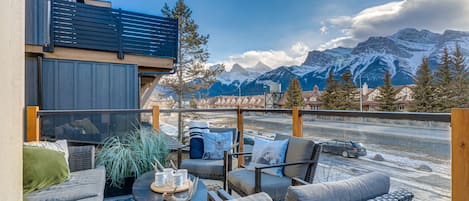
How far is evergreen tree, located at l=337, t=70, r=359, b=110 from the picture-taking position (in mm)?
25062

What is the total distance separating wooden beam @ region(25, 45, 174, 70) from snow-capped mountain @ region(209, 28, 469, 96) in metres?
13.9

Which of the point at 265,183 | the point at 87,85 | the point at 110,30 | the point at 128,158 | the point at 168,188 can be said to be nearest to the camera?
the point at 168,188

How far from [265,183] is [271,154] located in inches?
16.9

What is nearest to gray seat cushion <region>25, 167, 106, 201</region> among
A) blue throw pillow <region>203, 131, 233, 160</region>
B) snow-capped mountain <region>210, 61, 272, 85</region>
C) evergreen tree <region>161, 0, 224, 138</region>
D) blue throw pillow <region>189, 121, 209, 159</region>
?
blue throw pillow <region>189, 121, 209, 159</region>

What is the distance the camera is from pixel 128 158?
3.25 metres

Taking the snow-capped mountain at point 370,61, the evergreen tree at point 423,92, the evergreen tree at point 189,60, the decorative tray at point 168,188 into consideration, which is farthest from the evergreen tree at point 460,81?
the decorative tray at point 168,188

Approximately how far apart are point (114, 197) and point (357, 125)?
2.96m

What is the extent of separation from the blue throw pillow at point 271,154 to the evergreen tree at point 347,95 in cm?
2431

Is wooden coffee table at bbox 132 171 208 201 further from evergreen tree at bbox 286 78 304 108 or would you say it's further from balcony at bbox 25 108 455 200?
evergreen tree at bbox 286 78 304 108

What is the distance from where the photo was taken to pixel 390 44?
30.6 meters

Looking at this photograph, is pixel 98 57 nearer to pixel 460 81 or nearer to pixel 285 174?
pixel 285 174

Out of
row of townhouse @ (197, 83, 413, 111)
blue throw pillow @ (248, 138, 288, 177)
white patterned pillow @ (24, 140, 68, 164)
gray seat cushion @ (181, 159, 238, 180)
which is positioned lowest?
gray seat cushion @ (181, 159, 238, 180)

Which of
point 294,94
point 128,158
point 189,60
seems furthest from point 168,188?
point 294,94

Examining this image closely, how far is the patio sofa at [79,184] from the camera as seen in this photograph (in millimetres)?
2195
